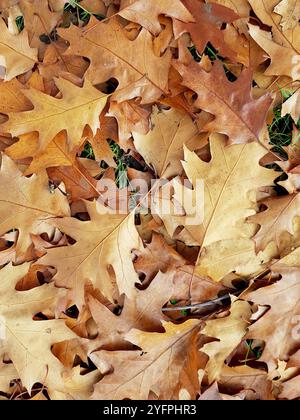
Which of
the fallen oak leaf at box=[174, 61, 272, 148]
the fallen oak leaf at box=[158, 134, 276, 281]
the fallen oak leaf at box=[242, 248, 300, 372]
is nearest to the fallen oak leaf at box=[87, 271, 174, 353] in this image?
the fallen oak leaf at box=[158, 134, 276, 281]

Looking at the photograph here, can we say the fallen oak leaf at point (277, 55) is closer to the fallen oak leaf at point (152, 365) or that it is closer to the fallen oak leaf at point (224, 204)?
the fallen oak leaf at point (224, 204)

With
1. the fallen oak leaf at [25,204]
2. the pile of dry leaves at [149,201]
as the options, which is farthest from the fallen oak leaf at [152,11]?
the fallen oak leaf at [25,204]

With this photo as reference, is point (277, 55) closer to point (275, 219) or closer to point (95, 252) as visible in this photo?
point (275, 219)

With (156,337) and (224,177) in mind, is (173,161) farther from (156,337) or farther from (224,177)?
(156,337)

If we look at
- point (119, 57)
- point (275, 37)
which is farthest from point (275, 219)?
point (119, 57)

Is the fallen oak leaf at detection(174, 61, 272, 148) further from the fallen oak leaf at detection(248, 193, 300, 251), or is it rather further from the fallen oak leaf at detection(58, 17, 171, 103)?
the fallen oak leaf at detection(248, 193, 300, 251)

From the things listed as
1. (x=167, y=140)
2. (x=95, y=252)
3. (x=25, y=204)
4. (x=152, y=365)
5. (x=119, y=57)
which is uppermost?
(x=119, y=57)

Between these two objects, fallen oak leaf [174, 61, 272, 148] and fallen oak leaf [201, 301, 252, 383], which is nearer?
fallen oak leaf [174, 61, 272, 148]

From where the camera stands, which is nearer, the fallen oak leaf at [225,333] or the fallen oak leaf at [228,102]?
the fallen oak leaf at [228,102]
